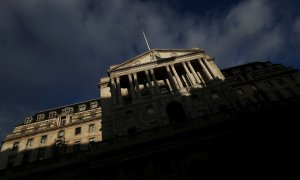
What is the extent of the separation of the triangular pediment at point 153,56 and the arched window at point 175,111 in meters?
11.4

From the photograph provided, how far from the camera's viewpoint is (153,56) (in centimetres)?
4756

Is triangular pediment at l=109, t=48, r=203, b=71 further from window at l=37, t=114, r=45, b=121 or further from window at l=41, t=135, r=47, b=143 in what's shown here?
window at l=37, t=114, r=45, b=121

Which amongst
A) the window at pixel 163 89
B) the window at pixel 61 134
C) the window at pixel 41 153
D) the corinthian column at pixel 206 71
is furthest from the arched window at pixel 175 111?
the window at pixel 41 153

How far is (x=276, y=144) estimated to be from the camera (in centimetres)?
2486

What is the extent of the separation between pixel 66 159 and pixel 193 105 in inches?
772

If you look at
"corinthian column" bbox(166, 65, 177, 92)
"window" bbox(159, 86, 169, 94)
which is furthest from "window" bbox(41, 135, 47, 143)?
"corinthian column" bbox(166, 65, 177, 92)

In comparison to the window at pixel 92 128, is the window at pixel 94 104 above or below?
above

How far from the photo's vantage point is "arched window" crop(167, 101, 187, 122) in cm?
3769

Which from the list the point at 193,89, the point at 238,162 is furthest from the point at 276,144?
the point at 193,89

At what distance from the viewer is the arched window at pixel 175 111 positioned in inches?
1484

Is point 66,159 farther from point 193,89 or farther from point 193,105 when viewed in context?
point 193,89

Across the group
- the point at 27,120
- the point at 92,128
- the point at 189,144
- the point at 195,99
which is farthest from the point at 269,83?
the point at 27,120

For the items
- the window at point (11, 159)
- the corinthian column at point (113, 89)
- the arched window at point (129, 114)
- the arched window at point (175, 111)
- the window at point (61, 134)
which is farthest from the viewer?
the window at point (61, 134)

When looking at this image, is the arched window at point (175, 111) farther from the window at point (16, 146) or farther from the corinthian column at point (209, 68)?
the window at point (16, 146)
